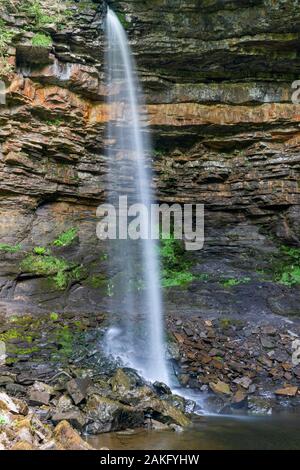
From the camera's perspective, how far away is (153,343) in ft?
33.4

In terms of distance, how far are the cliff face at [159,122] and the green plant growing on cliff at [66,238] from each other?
0.15m

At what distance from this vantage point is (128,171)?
13664 mm

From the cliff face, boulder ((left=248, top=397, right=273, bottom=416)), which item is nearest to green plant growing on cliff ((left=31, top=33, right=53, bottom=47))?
the cliff face

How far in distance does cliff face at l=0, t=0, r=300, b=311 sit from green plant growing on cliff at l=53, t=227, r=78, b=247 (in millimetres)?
146

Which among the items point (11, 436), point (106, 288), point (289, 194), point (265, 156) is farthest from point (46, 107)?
point (11, 436)

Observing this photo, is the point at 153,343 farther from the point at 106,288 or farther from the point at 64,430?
the point at 64,430

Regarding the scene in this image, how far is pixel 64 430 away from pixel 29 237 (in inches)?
303

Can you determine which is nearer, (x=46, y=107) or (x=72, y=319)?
(x=72, y=319)

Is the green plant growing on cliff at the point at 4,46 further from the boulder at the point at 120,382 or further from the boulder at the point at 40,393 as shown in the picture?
the boulder at the point at 120,382

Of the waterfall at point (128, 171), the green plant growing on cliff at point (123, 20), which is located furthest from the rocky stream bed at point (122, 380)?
the green plant growing on cliff at point (123, 20)

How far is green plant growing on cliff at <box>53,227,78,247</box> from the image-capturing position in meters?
12.7

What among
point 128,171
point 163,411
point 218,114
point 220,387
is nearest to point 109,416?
point 163,411

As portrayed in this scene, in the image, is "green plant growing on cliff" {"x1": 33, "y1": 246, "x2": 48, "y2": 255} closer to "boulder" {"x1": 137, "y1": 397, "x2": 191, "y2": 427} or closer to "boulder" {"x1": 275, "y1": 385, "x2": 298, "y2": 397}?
"boulder" {"x1": 137, "y1": 397, "x2": 191, "y2": 427}

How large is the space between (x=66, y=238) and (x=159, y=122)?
458 centimetres
